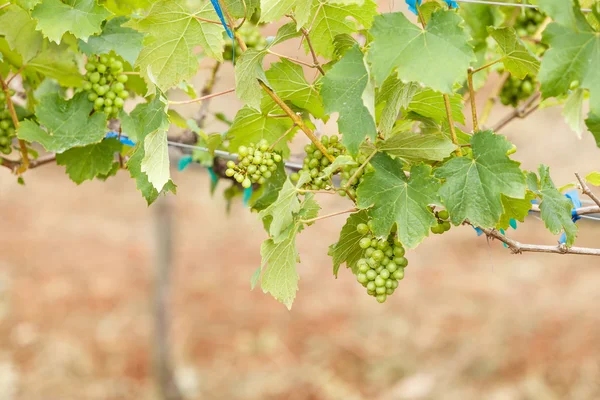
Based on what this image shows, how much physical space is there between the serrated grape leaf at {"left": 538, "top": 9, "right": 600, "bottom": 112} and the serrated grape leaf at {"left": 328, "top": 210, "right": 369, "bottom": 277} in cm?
39

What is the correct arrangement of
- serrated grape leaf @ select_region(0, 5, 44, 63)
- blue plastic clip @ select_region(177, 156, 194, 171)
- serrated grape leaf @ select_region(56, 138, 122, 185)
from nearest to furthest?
serrated grape leaf @ select_region(0, 5, 44, 63) → serrated grape leaf @ select_region(56, 138, 122, 185) → blue plastic clip @ select_region(177, 156, 194, 171)

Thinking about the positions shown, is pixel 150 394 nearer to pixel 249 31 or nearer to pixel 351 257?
pixel 249 31

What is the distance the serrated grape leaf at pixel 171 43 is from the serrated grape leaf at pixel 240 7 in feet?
0.17

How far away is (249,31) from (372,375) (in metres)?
3.66

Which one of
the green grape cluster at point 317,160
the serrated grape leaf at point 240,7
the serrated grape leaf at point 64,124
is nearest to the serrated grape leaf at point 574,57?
the green grape cluster at point 317,160

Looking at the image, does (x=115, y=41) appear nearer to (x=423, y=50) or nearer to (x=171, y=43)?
(x=171, y=43)

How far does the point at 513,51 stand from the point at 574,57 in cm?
22

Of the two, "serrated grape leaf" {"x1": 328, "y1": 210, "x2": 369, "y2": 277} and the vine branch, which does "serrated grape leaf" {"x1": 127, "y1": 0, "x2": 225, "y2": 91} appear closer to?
"serrated grape leaf" {"x1": 328, "y1": 210, "x2": 369, "y2": 277}

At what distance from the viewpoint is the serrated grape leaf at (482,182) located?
1052 mm

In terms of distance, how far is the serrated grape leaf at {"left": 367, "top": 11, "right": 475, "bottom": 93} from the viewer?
3.08 feet

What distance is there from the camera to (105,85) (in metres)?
1.51

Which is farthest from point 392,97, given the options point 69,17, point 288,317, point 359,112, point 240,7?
point 288,317

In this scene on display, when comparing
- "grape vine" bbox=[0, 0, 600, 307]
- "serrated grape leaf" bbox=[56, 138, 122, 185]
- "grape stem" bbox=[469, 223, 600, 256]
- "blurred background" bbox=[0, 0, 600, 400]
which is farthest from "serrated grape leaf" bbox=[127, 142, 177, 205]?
"blurred background" bbox=[0, 0, 600, 400]

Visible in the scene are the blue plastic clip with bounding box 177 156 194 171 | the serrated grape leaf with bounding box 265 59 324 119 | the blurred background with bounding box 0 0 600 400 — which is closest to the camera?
the serrated grape leaf with bounding box 265 59 324 119
